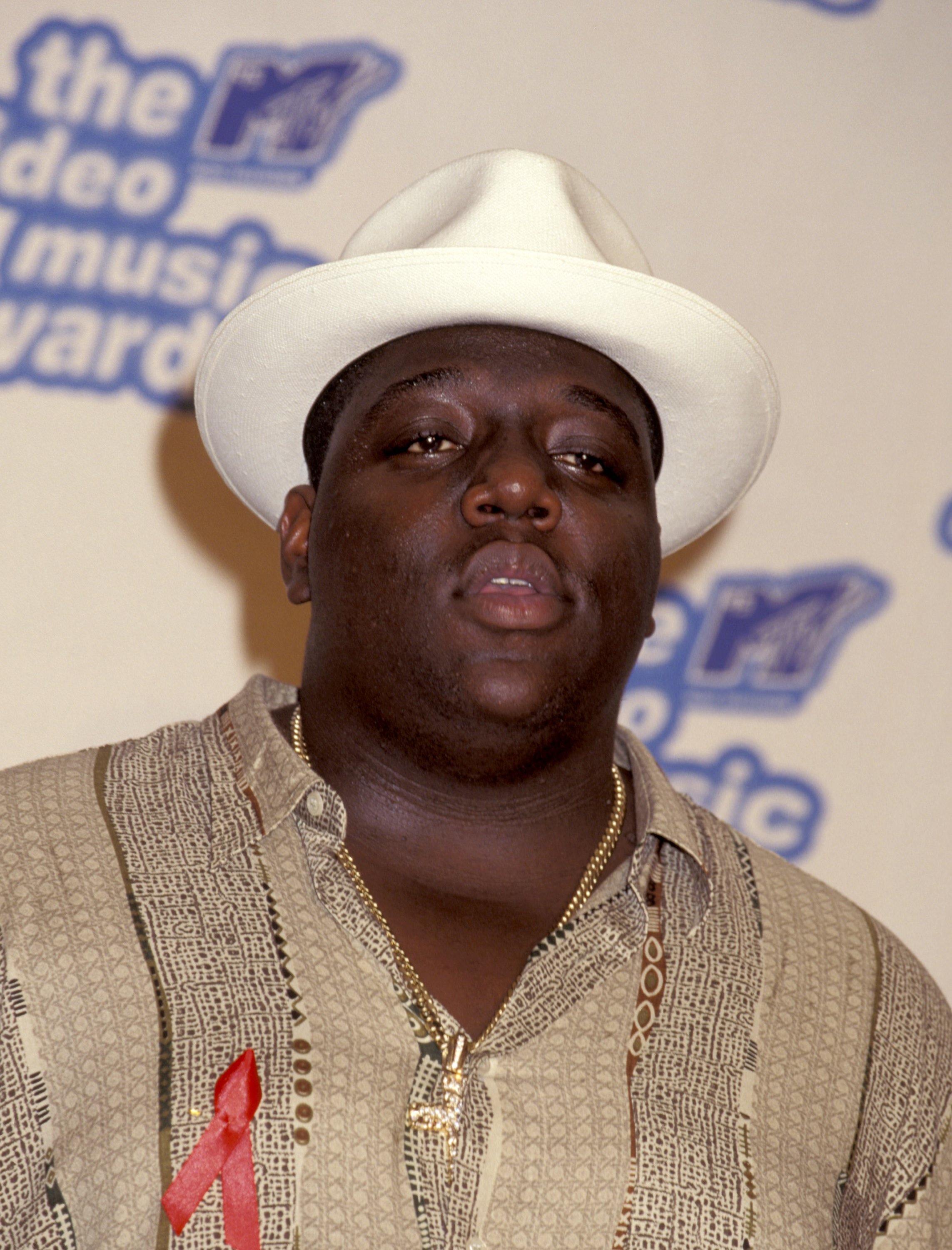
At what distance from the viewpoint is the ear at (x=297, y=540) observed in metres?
2.07

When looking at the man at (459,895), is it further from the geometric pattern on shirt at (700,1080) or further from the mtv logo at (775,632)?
the mtv logo at (775,632)

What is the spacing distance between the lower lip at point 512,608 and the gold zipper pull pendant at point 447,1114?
0.49 m

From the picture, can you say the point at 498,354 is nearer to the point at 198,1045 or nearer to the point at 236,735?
the point at 236,735

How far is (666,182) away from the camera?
11.0 feet

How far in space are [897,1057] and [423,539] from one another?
88 centimetres

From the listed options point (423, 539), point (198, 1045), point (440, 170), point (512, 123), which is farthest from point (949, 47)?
point (198, 1045)

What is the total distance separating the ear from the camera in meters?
2.07

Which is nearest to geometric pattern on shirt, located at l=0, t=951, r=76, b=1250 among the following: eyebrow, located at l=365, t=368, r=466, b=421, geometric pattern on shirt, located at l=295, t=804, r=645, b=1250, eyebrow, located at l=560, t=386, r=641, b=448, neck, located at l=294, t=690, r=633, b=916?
geometric pattern on shirt, located at l=295, t=804, r=645, b=1250

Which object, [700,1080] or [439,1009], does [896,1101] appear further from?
[439,1009]

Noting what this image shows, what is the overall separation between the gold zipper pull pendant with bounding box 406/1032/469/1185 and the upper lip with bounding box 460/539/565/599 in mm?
539

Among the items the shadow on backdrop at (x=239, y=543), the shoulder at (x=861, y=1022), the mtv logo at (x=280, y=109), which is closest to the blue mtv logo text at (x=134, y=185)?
the mtv logo at (x=280, y=109)

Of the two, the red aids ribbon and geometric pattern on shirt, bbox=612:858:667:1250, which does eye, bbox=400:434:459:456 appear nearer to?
geometric pattern on shirt, bbox=612:858:667:1250

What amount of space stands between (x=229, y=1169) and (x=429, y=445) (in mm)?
876

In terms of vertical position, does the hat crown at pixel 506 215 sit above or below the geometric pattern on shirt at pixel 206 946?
above
